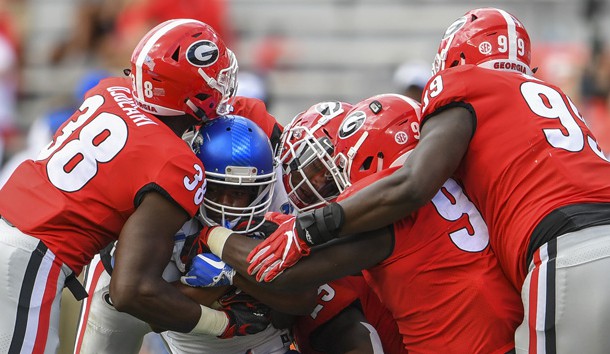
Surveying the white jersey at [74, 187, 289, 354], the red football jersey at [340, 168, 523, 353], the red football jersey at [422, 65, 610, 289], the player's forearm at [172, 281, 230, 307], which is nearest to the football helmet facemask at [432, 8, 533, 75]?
the red football jersey at [422, 65, 610, 289]

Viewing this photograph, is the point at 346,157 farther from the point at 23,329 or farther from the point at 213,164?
the point at 23,329

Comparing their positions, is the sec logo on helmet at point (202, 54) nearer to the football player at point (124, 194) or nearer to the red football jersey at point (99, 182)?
the football player at point (124, 194)

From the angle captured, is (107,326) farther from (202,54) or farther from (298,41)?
(298,41)

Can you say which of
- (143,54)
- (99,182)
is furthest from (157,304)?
(143,54)

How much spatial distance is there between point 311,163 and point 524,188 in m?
0.88

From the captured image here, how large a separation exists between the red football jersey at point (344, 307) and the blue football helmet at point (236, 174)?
423mm

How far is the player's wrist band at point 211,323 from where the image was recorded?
4.18 m

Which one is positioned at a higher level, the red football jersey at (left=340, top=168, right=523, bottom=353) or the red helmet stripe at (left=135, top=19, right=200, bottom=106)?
the red helmet stripe at (left=135, top=19, right=200, bottom=106)

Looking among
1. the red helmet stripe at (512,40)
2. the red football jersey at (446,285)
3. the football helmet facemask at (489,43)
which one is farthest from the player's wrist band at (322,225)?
the red helmet stripe at (512,40)

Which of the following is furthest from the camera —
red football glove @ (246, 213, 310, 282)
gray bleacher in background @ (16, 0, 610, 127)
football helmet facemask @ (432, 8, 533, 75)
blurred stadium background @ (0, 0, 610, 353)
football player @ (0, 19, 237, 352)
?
gray bleacher in background @ (16, 0, 610, 127)

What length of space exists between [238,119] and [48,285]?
105 cm

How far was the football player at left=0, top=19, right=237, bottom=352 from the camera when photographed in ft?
13.6

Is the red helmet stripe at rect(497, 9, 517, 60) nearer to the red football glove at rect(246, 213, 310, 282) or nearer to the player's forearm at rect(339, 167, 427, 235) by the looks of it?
the player's forearm at rect(339, 167, 427, 235)

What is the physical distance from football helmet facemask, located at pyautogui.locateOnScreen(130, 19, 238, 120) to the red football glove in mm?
745
